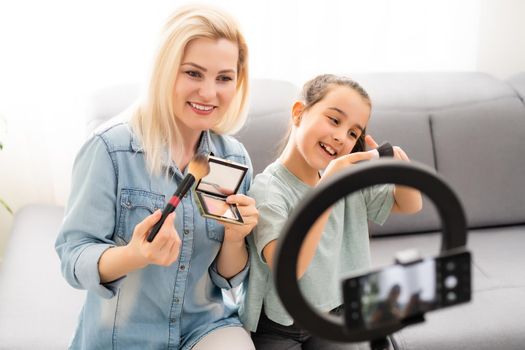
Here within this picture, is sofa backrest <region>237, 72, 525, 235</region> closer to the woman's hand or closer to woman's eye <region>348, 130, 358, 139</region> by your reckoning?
woman's eye <region>348, 130, 358, 139</region>

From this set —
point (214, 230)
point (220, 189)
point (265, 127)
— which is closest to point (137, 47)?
point (265, 127)

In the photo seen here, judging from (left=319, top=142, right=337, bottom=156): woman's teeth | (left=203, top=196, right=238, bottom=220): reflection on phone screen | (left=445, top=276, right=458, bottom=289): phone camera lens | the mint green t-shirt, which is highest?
(left=319, top=142, right=337, bottom=156): woman's teeth

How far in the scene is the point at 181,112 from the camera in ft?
3.49

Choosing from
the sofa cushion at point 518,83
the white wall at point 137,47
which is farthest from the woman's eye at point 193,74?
the sofa cushion at point 518,83

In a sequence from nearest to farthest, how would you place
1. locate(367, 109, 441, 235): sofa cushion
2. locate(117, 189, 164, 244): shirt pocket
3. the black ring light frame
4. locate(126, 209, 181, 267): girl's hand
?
the black ring light frame, locate(126, 209, 181, 267): girl's hand, locate(117, 189, 164, 244): shirt pocket, locate(367, 109, 441, 235): sofa cushion

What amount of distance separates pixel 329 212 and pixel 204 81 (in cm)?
33

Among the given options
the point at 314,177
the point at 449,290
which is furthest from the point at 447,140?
the point at 449,290

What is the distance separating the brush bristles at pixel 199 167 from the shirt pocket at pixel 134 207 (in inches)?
7.0

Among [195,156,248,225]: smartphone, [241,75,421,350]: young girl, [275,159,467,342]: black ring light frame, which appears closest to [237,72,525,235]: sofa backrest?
[241,75,421,350]: young girl

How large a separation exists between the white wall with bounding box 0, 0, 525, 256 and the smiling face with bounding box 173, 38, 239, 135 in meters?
0.77

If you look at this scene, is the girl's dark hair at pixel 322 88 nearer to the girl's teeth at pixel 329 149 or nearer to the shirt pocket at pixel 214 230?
the girl's teeth at pixel 329 149

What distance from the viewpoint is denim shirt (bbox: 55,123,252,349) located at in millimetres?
1016

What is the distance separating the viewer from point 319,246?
3.72 feet

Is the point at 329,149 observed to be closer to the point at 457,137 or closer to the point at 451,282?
the point at 451,282
